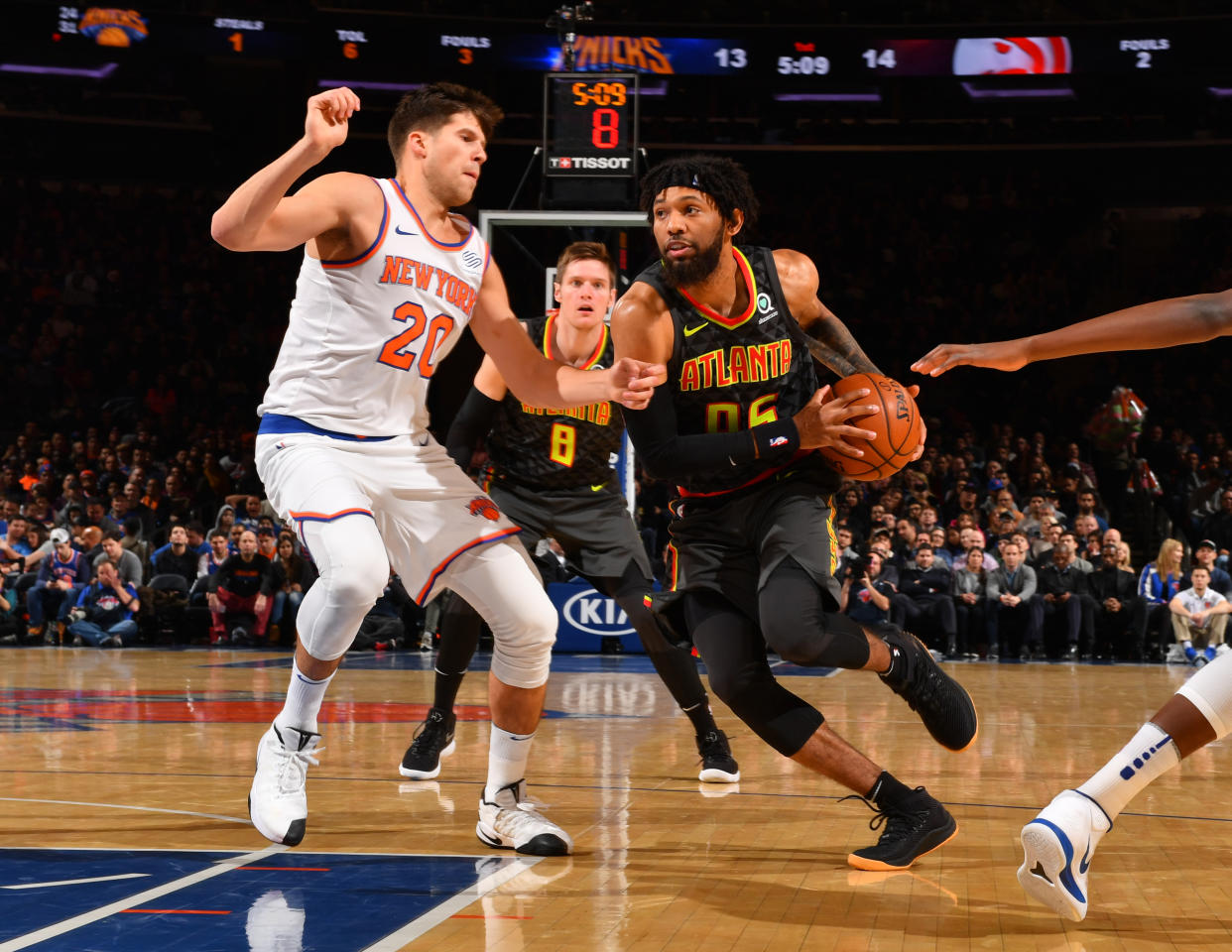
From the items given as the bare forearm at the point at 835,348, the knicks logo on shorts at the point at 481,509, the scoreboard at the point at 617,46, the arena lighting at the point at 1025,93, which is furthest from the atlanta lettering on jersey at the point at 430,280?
the arena lighting at the point at 1025,93

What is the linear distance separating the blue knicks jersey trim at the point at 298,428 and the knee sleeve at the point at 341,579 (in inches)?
12.2

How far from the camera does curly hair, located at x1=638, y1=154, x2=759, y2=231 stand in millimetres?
4102

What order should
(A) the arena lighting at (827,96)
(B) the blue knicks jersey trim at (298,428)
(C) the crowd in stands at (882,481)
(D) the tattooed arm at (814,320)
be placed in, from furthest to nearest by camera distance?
(A) the arena lighting at (827,96) → (C) the crowd in stands at (882,481) → (D) the tattooed arm at (814,320) → (B) the blue knicks jersey trim at (298,428)

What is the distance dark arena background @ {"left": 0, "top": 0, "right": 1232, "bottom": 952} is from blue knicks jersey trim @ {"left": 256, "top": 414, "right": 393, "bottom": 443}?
1156 mm

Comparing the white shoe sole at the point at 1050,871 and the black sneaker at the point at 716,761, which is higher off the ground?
the white shoe sole at the point at 1050,871

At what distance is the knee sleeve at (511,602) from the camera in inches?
158

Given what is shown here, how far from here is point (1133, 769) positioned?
3088 mm

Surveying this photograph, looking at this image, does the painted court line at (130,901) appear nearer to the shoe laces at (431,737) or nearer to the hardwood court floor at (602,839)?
the hardwood court floor at (602,839)

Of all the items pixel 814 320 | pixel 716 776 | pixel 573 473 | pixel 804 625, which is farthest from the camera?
pixel 573 473

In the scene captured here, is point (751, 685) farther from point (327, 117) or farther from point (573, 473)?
point (573, 473)

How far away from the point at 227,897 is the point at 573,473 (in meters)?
2.97

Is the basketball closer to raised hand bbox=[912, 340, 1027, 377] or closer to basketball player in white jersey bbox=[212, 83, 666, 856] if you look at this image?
raised hand bbox=[912, 340, 1027, 377]

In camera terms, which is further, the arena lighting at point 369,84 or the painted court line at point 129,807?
the arena lighting at point 369,84

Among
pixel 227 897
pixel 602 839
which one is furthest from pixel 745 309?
pixel 227 897
